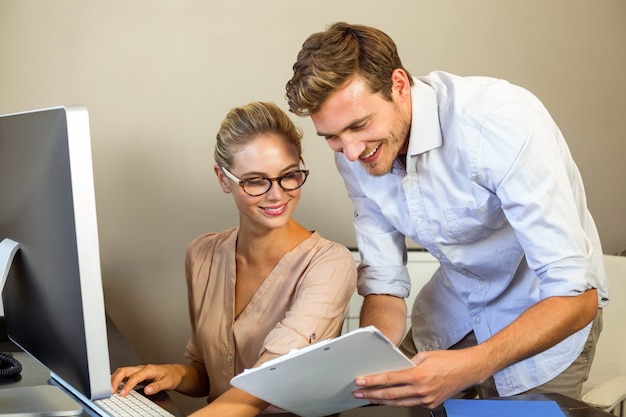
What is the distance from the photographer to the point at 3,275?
140cm

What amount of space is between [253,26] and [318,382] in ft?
5.51

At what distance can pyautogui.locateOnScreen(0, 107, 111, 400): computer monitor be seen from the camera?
1.17 meters

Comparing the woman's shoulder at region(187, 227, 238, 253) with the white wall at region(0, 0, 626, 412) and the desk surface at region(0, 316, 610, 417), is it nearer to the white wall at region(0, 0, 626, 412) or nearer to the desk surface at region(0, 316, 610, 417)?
the desk surface at region(0, 316, 610, 417)

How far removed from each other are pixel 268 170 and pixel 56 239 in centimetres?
79

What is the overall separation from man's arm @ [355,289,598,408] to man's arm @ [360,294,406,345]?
33 centimetres

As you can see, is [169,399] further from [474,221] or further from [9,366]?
[474,221]

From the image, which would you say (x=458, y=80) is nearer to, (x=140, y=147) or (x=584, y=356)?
(x=584, y=356)

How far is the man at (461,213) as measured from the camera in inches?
64.1

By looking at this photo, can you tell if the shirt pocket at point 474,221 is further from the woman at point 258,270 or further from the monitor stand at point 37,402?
the monitor stand at point 37,402

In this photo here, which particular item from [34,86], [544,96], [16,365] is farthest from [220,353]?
[544,96]

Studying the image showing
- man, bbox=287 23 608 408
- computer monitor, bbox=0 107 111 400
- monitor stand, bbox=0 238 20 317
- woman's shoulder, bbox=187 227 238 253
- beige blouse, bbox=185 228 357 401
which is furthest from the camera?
woman's shoulder, bbox=187 227 238 253

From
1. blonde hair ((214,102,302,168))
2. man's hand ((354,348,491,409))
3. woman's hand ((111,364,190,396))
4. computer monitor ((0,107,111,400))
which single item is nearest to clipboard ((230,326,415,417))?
man's hand ((354,348,491,409))

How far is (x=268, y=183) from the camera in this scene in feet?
6.55

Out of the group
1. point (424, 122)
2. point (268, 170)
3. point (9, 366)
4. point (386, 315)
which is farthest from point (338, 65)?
point (9, 366)
